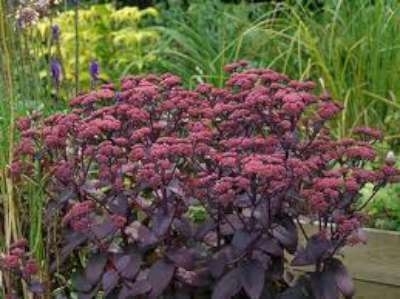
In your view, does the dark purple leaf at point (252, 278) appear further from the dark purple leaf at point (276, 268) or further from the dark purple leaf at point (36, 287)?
the dark purple leaf at point (36, 287)

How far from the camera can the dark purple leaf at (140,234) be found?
2543 millimetres

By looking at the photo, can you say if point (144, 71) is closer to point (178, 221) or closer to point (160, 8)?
point (160, 8)

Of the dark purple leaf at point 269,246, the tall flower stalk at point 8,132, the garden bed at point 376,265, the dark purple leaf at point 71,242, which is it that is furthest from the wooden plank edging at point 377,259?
the tall flower stalk at point 8,132

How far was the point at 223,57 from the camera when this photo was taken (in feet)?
15.3

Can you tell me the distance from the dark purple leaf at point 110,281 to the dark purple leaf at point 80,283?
102mm

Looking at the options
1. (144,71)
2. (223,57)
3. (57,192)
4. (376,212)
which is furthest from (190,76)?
(57,192)

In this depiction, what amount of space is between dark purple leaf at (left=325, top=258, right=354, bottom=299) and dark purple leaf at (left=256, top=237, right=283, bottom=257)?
15 centimetres

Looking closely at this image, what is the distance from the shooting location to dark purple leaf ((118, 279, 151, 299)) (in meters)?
2.53

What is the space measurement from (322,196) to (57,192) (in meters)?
0.83

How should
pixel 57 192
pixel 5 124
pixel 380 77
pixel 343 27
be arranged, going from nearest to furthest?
pixel 57 192, pixel 5 124, pixel 380 77, pixel 343 27

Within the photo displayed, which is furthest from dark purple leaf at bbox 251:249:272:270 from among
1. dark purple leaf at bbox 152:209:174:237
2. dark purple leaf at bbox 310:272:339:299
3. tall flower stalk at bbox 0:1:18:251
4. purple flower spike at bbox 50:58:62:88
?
purple flower spike at bbox 50:58:62:88

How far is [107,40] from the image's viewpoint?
606 centimetres

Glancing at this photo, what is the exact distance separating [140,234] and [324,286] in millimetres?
520

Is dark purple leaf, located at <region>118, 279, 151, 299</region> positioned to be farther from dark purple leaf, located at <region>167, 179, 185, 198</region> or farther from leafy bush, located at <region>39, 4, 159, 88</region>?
leafy bush, located at <region>39, 4, 159, 88</region>
